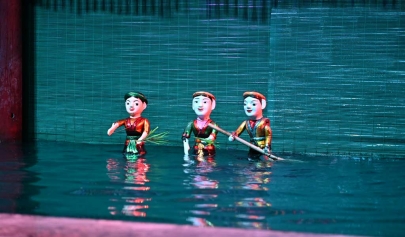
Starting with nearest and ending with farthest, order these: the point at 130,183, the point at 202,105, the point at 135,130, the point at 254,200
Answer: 1. the point at 254,200
2. the point at 130,183
3. the point at 202,105
4. the point at 135,130

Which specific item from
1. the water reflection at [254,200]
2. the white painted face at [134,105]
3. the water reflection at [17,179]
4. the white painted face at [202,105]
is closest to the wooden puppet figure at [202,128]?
the white painted face at [202,105]

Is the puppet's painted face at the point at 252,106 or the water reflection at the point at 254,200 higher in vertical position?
the puppet's painted face at the point at 252,106

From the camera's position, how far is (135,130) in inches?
296

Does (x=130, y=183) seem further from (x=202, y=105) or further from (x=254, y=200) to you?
(x=202, y=105)

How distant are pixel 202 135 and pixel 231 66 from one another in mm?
1289

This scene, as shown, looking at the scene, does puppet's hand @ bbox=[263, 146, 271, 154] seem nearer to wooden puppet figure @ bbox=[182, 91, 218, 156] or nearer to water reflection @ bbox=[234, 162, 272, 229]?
water reflection @ bbox=[234, 162, 272, 229]

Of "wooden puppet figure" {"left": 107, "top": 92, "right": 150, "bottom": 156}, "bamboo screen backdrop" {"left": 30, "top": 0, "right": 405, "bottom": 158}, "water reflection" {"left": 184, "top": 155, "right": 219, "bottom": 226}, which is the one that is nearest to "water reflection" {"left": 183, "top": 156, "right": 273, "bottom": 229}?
"water reflection" {"left": 184, "top": 155, "right": 219, "bottom": 226}

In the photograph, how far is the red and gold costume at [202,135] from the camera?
293 inches

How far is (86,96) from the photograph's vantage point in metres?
8.95

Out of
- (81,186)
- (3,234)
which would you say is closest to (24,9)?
(81,186)

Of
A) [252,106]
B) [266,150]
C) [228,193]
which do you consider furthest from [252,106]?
[228,193]

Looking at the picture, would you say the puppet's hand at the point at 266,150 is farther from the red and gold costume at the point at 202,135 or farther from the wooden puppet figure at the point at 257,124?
the red and gold costume at the point at 202,135

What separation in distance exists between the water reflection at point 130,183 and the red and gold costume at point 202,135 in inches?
22.1

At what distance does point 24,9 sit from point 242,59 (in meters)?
2.87
